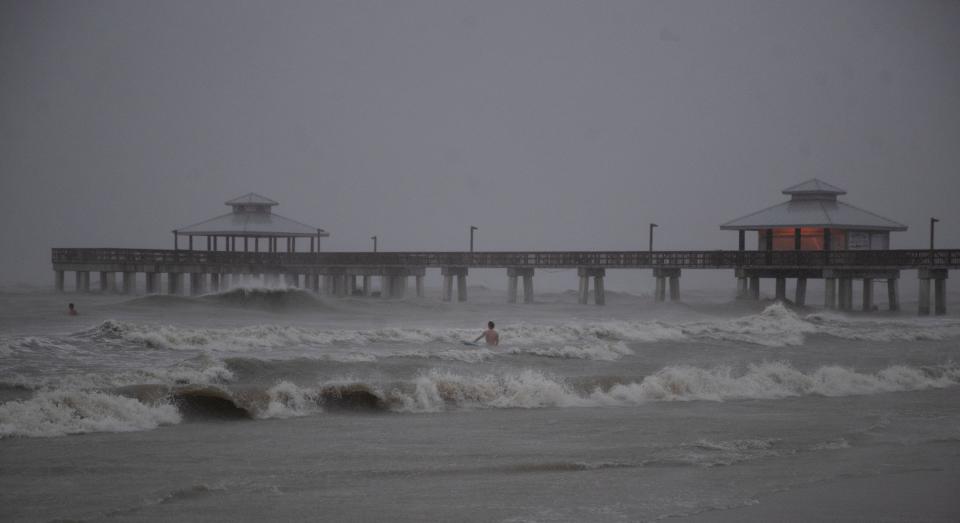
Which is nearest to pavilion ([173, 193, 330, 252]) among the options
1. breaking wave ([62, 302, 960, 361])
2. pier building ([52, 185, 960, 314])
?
pier building ([52, 185, 960, 314])

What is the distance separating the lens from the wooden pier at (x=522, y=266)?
5294 cm

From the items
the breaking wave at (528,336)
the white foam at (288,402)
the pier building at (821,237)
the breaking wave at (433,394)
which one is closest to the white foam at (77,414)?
the breaking wave at (433,394)

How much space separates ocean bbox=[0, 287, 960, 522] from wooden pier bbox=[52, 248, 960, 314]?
2309cm

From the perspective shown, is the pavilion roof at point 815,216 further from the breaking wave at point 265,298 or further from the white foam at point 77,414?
the white foam at point 77,414

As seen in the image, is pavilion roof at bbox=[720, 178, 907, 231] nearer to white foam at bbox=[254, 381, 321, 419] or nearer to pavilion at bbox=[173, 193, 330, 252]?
pavilion at bbox=[173, 193, 330, 252]

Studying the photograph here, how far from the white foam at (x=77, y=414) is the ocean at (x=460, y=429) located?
4 cm

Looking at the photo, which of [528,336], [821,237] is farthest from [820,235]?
[528,336]

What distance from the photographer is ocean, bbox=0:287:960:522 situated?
11648 millimetres

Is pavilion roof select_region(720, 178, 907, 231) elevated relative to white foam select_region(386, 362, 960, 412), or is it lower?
elevated

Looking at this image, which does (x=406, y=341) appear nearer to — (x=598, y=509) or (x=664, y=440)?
(x=664, y=440)

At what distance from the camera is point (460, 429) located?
54.3ft

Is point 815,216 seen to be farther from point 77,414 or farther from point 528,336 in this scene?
point 77,414

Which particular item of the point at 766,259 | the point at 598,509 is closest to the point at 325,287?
the point at 766,259

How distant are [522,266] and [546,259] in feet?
5.61
